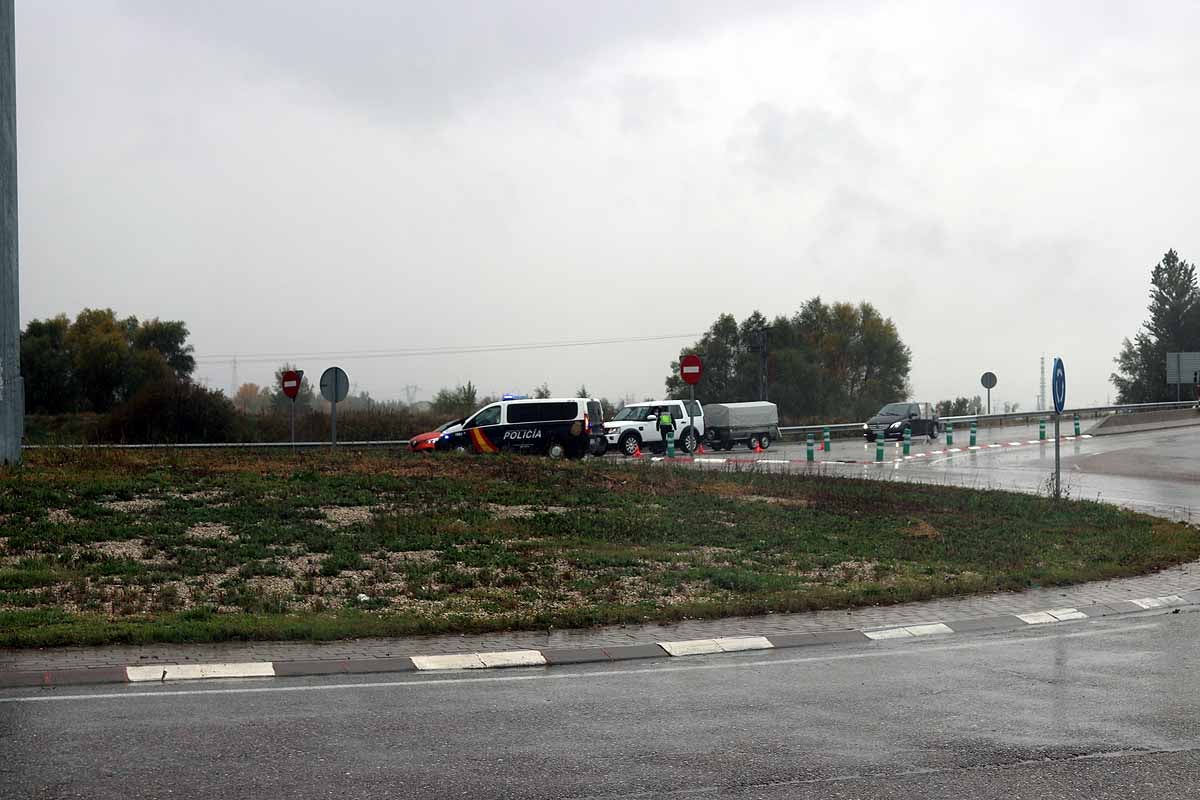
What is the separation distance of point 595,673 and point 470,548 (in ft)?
19.3

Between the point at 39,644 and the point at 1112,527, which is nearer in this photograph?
the point at 39,644

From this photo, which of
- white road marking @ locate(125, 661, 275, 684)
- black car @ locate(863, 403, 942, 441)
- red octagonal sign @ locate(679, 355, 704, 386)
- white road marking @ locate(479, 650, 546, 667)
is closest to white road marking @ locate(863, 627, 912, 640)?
white road marking @ locate(479, 650, 546, 667)

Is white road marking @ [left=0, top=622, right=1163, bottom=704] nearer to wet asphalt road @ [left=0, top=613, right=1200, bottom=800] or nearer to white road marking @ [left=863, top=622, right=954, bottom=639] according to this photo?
wet asphalt road @ [left=0, top=613, right=1200, bottom=800]

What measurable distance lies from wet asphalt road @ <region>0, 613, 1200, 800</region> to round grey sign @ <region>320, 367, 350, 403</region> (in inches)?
855

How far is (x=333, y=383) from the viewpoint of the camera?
Answer: 29.4m

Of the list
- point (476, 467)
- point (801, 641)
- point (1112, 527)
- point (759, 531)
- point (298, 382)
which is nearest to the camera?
point (801, 641)

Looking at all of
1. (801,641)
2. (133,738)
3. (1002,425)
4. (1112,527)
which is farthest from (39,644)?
(1002,425)

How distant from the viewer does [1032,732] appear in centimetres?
643

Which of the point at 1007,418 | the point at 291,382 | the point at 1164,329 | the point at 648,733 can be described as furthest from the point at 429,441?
the point at 1164,329

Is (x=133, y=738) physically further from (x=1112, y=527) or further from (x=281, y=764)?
(x=1112, y=527)

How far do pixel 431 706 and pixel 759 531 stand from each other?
32.0ft

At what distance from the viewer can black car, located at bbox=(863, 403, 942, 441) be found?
51875 mm

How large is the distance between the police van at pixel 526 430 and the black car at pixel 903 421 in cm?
2083

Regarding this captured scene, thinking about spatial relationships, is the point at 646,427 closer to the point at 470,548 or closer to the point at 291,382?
the point at 291,382
